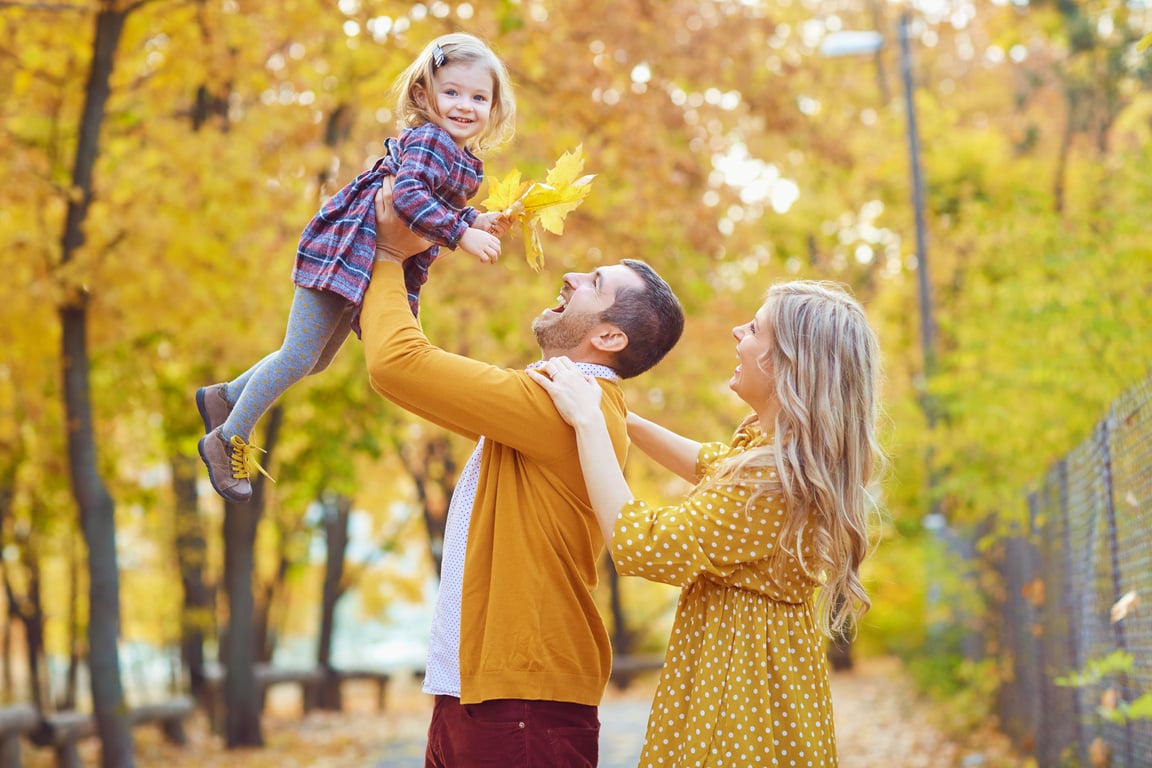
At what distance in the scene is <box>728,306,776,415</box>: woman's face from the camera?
343 centimetres

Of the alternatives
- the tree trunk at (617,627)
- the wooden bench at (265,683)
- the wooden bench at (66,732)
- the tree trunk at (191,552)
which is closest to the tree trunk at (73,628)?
the tree trunk at (191,552)

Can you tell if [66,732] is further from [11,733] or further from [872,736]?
[872,736]

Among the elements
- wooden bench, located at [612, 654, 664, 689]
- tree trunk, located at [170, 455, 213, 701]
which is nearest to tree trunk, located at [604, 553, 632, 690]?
wooden bench, located at [612, 654, 664, 689]

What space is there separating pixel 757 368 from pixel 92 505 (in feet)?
22.2

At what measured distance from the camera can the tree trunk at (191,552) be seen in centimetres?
1584

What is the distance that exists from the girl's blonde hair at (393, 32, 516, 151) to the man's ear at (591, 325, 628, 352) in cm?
69

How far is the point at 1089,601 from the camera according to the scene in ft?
20.8

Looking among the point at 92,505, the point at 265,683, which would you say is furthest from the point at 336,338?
the point at 265,683

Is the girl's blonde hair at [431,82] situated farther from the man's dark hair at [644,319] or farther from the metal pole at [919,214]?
the metal pole at [919,214]

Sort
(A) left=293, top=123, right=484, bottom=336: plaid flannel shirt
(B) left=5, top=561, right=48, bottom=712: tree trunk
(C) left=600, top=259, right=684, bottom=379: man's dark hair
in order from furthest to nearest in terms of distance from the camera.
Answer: (B) left=5, top=561, right=48, bottom=712: tree trunk < (C) left=600, top=259, right=684, bottom=379: man's dark hair < (A) left=293, top=123, right=484, bottom=336: plaid flannel shirt

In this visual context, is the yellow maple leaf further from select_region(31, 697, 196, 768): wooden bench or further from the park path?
select_region(31, 697, 196, 768): wooden bench

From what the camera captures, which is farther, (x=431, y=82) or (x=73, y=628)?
(x=73, y=628)

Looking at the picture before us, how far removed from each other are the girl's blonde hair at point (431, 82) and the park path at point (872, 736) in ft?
23.3

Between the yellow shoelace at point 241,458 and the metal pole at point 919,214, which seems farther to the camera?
the metal pole at point 919,214
